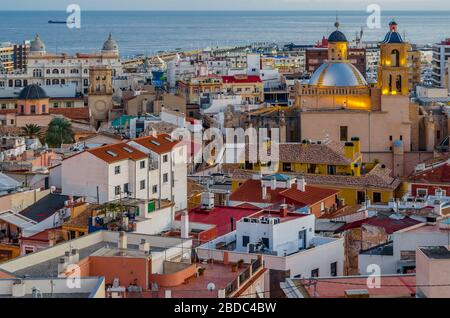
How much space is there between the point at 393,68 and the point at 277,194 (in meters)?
10.3

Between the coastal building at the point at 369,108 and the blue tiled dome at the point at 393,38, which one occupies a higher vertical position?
the blue tiled dome at the point at 393,38

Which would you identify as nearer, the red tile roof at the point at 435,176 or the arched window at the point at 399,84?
the red tile roof at the point at 435,176

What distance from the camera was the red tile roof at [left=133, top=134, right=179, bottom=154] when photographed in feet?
57.3

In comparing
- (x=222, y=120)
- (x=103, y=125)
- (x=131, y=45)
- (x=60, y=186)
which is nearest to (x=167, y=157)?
(x=60, y=186)

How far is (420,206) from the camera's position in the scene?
15586 millimetres

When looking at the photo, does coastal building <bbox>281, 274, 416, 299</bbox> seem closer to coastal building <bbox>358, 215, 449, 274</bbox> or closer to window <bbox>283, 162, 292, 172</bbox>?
coastal building <bbox>358, 215, 449, 274</bbox>

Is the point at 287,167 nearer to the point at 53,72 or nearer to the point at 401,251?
the point at 401,251

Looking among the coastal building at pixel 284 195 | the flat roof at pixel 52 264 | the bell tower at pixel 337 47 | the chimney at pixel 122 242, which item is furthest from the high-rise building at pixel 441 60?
the chimney at pixel 122 242

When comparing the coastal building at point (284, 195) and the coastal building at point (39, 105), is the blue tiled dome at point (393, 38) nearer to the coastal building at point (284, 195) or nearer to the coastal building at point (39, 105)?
the coastal building at point (284, 195)

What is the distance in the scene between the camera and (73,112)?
35.7 metres

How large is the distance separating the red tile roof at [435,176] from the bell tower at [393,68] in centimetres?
648

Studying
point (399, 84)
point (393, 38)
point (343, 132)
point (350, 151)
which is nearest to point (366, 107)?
point (399, 84)

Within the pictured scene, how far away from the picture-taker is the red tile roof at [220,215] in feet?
46.5
